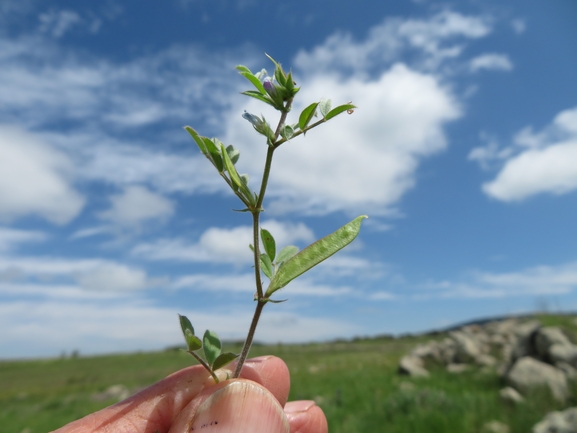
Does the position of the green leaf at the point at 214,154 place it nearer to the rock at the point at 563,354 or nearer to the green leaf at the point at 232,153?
the green leaf at the point at 232,153

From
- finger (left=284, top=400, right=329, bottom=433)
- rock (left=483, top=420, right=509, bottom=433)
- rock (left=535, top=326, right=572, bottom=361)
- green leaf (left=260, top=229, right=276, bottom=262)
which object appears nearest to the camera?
green leaf (left=260, top=229, right=276, bottom=262)

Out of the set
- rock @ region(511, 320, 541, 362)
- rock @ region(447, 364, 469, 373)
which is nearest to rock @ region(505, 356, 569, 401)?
rock @ region(511, 320, 541, 362)

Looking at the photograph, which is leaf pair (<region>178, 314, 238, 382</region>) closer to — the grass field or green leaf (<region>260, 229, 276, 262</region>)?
green leaf (<region>260, 229, 276, 262</region>)

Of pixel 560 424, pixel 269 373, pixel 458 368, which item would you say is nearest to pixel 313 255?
pixel 269 373

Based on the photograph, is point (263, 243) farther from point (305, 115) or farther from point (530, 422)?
point (530, 422)

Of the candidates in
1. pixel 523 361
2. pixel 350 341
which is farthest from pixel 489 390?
pixel 350 341

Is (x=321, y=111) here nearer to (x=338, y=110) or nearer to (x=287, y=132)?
(x=338, y=110)
